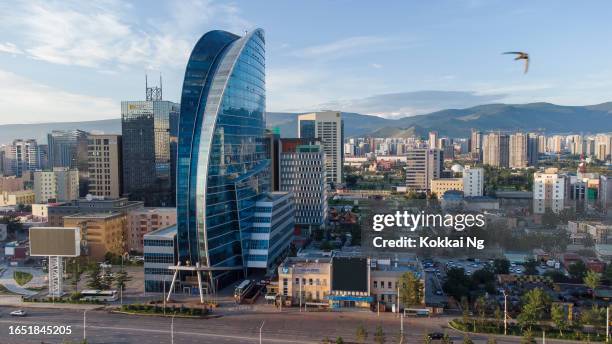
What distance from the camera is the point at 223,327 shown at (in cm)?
2242

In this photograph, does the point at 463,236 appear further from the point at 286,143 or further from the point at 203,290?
the point at 286,143

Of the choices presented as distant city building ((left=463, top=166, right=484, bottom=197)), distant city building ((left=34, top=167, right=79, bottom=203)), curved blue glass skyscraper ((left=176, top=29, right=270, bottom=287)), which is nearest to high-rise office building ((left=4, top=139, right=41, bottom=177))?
distant city building ((left=34, top=167, right=79, bottom=203))

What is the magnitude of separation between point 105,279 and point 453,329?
741 inches

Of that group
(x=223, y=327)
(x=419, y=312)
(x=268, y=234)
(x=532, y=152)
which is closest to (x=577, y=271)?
(x=419, y=312)

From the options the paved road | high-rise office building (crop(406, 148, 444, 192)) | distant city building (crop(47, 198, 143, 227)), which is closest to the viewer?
the paved road

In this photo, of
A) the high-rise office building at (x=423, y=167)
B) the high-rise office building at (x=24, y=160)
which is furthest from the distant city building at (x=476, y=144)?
the high-rise office building at (x=24, y=160)

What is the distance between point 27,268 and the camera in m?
35.6

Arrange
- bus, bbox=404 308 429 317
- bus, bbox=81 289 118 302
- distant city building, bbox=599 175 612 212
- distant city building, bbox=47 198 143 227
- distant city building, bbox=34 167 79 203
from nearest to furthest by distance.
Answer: bus, bbox=404 308 429 317, bus, bbox=81 289 118 302, distant city building, bbox=47 198 143 227, distant city building, bbox=599 175 612 212, distant city building, bbox=34 167 79 203

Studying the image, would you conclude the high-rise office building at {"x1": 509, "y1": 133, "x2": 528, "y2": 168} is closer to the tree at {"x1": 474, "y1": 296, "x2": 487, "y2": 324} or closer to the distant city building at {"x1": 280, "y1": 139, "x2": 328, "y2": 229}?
the distant city building at {"x1": 280, "y1": 139, "x2": 328, "y2": 229}

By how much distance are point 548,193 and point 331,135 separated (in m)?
47.9

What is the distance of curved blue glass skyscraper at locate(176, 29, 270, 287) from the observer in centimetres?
2773

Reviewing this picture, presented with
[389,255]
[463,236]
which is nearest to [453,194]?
[463,236]

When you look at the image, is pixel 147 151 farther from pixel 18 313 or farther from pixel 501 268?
pixel 501 268

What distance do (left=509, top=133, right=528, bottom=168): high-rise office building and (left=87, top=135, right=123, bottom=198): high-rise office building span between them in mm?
87231
